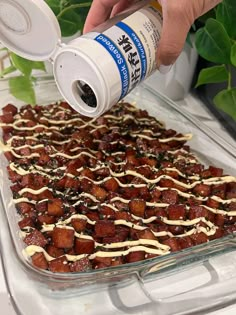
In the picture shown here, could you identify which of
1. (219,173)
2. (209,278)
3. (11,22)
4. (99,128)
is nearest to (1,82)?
(99,128)

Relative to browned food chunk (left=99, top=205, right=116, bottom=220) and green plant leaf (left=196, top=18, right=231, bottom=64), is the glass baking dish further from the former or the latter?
green plant leaf (left=196, top=18, right=231, bottom=64)

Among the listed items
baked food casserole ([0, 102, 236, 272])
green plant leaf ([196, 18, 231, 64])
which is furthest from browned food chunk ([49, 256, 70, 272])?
green plant leaf ([196, 18, 231, 64])

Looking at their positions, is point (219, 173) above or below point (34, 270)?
below

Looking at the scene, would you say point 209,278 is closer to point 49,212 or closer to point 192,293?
point 192,293

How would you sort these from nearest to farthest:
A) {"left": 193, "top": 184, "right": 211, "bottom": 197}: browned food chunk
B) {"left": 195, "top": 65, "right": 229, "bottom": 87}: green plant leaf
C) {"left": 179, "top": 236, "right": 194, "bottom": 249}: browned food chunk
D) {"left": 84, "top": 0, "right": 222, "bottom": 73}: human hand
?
{"left": 84, "top": 0, "right": 222, "bottom": 73}: human hand → {"left": 179, "top": 236, "right": 194, "bottom": 249}: browned food chunk → {"left": 193, "top": 184, "right": 211, "bottom": 197}: browned food chunk → {"left": 195, "top": 65, "right": 229, "bottom": 87}: green plant leaf

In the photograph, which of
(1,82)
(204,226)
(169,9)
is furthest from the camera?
(1,82)

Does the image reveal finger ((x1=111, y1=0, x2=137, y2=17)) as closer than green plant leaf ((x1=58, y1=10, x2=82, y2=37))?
Yes

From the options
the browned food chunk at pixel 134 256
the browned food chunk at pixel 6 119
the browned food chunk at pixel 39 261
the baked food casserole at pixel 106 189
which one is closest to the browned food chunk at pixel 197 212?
the baked food casserole at pixel 106 189
